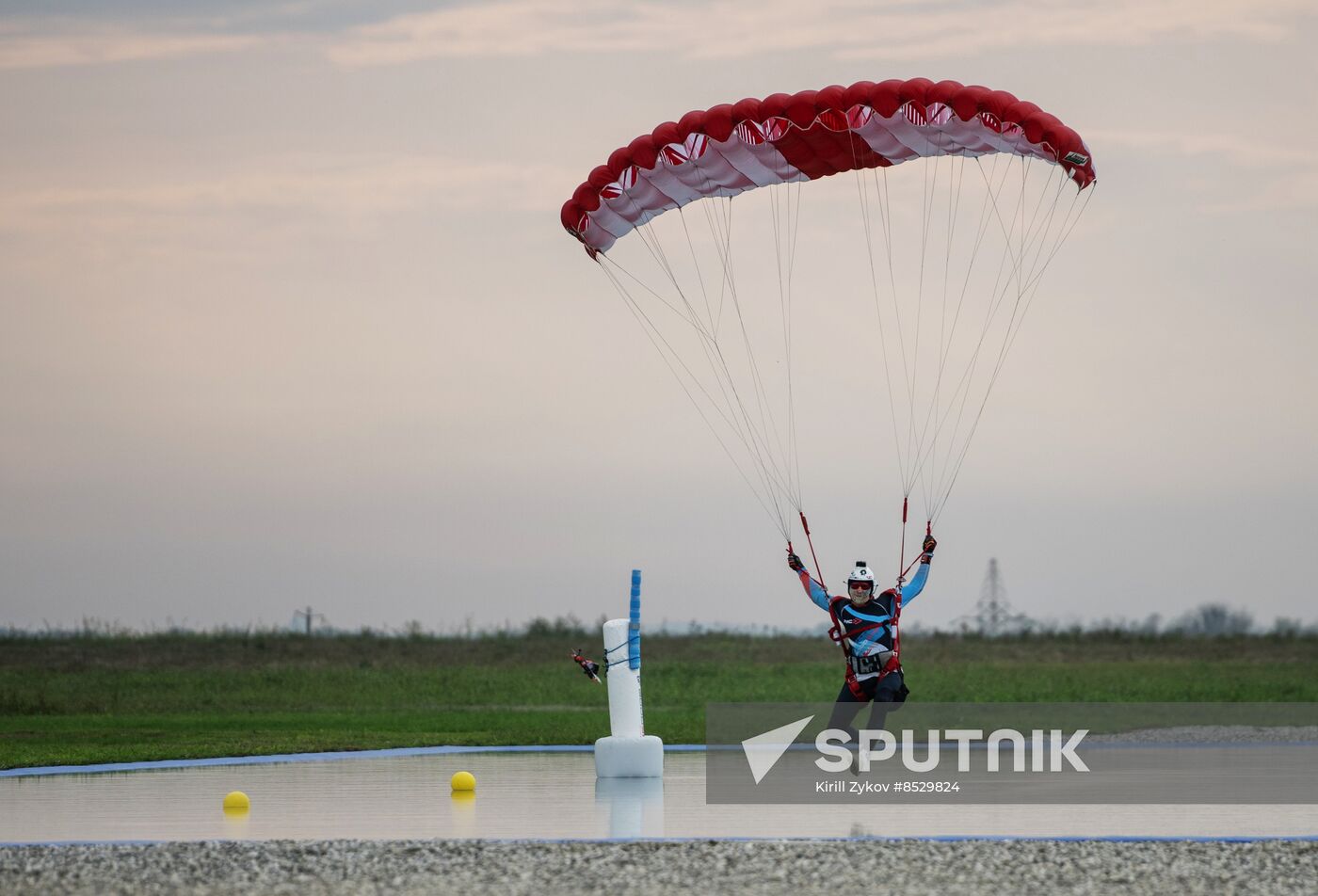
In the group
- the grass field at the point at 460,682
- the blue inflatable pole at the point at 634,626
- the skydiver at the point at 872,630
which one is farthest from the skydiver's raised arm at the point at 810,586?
the grass field at the point at 460,682

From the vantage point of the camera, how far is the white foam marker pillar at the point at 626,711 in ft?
45.6

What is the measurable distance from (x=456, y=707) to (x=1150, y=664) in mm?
17541

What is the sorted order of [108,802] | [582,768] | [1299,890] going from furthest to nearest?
1. [582,768]
2. [108,802]
3. [1299,890]

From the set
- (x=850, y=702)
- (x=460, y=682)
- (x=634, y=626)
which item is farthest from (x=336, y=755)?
(x=460, y=682)

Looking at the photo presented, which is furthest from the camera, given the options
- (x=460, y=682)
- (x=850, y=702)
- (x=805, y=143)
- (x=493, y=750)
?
(x=460, y=682)

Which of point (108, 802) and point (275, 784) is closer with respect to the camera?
point (108, 802)

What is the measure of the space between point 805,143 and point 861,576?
4.09m

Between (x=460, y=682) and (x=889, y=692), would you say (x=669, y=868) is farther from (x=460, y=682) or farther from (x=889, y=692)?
(x=460, y=682)

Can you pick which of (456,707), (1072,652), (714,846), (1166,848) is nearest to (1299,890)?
(1166,848)

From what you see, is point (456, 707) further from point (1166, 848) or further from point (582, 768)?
point (1166, 848)

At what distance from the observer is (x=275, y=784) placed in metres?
14.2

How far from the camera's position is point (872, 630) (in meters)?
13.1

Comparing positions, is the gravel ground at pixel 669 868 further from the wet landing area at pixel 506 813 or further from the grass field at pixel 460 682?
the grass field at pixel 460 682

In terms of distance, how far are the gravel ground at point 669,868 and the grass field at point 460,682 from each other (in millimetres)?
7062
